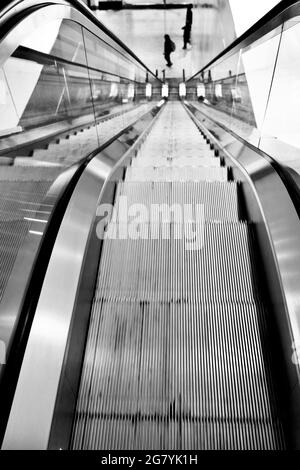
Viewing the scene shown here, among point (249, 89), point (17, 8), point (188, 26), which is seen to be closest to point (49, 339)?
point (17, 8)

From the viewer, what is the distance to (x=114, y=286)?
1.99 m

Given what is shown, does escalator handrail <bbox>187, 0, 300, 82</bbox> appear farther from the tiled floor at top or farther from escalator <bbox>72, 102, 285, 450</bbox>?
the tiled floor at top

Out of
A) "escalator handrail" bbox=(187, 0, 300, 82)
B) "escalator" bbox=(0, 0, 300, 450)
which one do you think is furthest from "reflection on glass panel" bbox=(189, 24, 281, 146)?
"escalator" bbox=(0, 0, 300, 450)

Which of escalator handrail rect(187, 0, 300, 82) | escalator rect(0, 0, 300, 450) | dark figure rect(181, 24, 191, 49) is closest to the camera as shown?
escalator rect(0, 0, 300, 450)

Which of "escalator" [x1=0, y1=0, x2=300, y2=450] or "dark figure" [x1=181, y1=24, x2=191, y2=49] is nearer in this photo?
"escalator" [x1=0, y1=0, x2=300, y2=450]

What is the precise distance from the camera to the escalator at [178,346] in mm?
1416

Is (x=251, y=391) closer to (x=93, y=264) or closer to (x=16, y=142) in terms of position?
(x=93, y=264)

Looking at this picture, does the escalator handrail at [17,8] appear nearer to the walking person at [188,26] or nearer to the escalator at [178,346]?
the escalator at [178,346]

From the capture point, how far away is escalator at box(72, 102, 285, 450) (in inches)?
55.7


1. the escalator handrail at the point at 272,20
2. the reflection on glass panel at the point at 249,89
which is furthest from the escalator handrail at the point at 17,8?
the reflection on glass panel at the point at 249,89

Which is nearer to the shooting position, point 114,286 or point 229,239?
point 114,286

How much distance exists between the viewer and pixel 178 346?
163 centimetres

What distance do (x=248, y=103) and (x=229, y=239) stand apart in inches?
197
